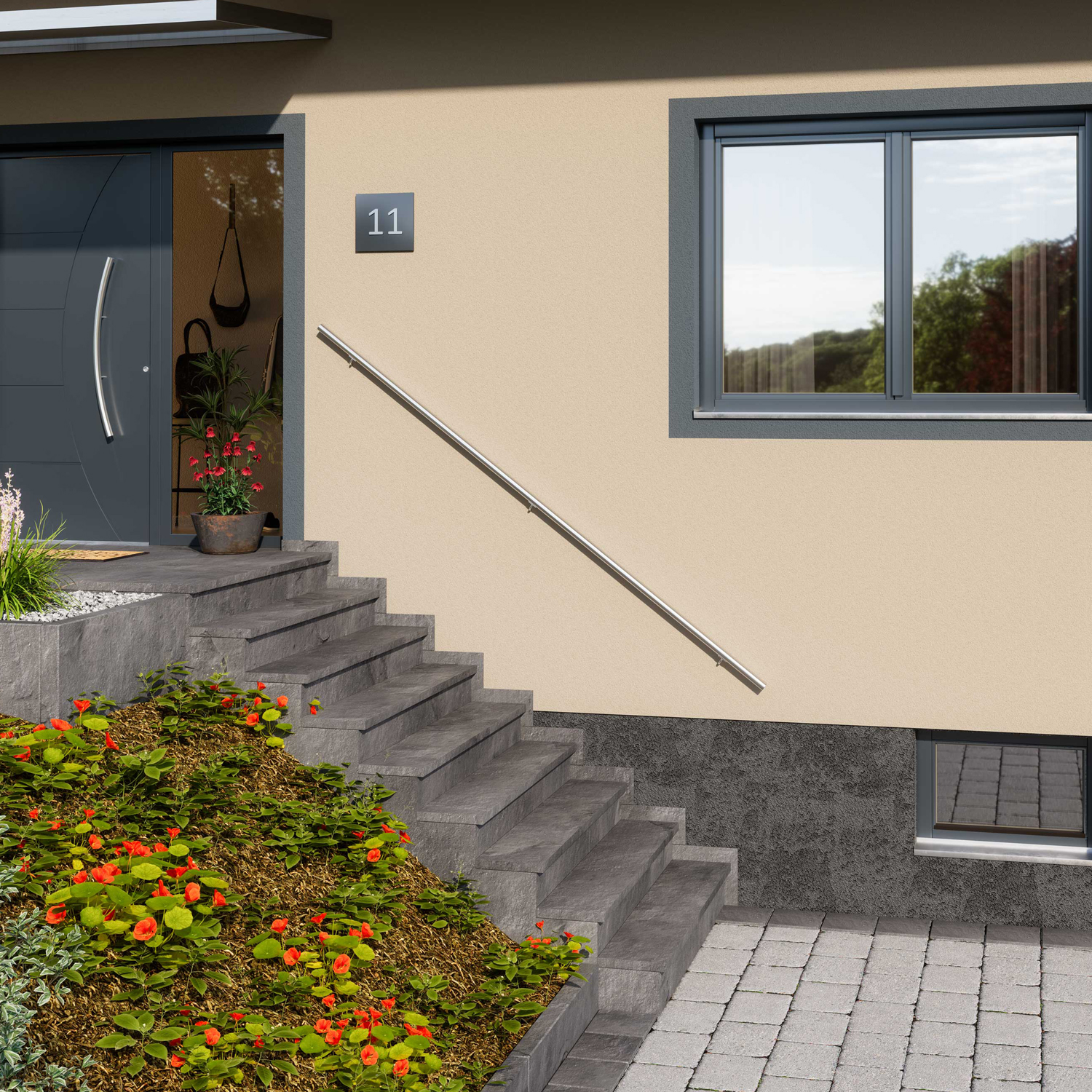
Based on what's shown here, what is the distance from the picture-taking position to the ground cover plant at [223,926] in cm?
331

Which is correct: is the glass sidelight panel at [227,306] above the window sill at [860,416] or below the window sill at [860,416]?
above

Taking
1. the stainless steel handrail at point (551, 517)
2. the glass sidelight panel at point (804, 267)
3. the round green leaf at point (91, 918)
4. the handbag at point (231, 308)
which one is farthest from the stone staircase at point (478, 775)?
the glass sidelight panel at point (804, 267)

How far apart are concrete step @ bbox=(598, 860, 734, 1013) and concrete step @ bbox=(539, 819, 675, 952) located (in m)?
0.06

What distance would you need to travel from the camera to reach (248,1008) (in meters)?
3.65

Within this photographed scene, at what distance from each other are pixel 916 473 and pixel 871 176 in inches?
55.2

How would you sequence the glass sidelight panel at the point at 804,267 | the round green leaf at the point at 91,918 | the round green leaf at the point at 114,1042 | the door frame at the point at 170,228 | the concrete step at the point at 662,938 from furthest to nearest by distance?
the door frame at the point at 170,228, the glass sidelight panel at the point at 804,267, the concrete step at the point at 662,938, the round green leaf at the point at 91,918, the round green leaf at the point at 114,1042

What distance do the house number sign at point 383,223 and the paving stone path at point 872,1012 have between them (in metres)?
3.59

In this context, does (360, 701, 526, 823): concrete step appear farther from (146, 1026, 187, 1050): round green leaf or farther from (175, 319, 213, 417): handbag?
(175, 319, 213, 417): handbag

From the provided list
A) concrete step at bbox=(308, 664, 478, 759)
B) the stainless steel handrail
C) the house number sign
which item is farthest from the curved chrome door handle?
concrete step at bbox=(308, 664, 478, 759)

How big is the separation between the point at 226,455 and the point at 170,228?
1.40 metres

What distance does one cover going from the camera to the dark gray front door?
23.3 ft

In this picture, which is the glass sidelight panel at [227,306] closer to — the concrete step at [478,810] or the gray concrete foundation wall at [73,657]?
the gray concrete foundation wall at [73,657]

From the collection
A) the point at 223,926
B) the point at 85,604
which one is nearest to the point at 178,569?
the point at 85,604

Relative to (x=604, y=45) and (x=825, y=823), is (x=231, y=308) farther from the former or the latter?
(x=825, y=823)
